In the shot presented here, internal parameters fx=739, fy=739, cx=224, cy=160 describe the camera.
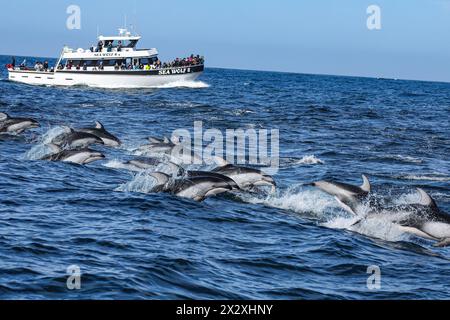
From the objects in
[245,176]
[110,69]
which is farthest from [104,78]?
Result: [245,176]

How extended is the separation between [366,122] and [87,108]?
20.3 meters

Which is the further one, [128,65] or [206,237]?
[128,65]

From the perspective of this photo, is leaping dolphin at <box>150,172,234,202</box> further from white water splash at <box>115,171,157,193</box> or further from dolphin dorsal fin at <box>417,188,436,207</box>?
dolphin dorsal fin at <box>417,188,436,207</box>

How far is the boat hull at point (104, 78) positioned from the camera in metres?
80.6

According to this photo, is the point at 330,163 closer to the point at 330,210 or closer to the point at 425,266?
the point at 330,210

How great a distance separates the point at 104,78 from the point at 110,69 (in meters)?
1.26

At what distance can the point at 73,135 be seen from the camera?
28.5 m

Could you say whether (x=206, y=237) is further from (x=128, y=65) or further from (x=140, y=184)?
(x=128, y=65)

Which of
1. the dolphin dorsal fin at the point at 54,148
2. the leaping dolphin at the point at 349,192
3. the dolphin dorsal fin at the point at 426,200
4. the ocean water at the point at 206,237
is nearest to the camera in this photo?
the ocean water at the point at 206,237

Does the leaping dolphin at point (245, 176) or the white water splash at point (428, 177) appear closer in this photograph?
the leaping dolphin at point (245, 176)

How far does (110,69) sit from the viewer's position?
80375 millimetres

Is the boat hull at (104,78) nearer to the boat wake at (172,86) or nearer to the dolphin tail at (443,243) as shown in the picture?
the boat wake at (172,86)

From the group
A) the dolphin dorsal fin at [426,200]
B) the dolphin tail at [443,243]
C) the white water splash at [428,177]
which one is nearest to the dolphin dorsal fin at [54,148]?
the white water splash at [428,177]
